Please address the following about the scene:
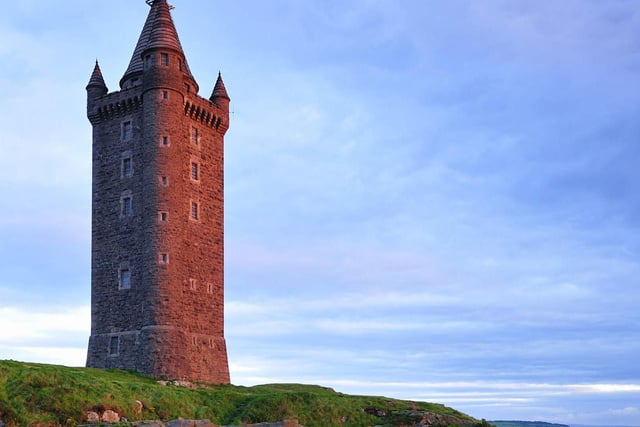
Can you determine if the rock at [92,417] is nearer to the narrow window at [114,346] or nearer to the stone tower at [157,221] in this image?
the stone tower at [157,221]

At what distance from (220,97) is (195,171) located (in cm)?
918

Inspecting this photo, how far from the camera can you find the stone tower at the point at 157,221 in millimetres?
59344

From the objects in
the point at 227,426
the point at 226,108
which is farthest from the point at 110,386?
the point at 226,108

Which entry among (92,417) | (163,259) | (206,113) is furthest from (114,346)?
(92,417)

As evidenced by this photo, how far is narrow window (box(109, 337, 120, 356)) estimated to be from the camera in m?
60.4

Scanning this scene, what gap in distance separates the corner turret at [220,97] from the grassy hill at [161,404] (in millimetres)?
25419

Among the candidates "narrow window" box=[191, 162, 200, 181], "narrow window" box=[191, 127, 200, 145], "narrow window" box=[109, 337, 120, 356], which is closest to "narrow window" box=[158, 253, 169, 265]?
"narrow window" box=[109, 337, 120, 356]

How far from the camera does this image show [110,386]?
4241 centimetres

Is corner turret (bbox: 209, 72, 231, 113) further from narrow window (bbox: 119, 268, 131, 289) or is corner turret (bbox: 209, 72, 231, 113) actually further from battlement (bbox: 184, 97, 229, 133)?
narrow window (bbox: 119, 268, 131, 289)

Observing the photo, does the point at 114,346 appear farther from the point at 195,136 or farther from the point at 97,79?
the point at 97,79

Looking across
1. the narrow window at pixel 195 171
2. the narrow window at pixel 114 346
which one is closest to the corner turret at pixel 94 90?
the narrow window at pixel 195 171

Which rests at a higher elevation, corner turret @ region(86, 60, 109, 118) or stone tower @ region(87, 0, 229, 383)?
corner turret @ region(86, 60, 109, 118)

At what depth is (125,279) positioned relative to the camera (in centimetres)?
6156

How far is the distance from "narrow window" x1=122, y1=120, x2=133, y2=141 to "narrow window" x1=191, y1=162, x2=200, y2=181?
544 centimetres
